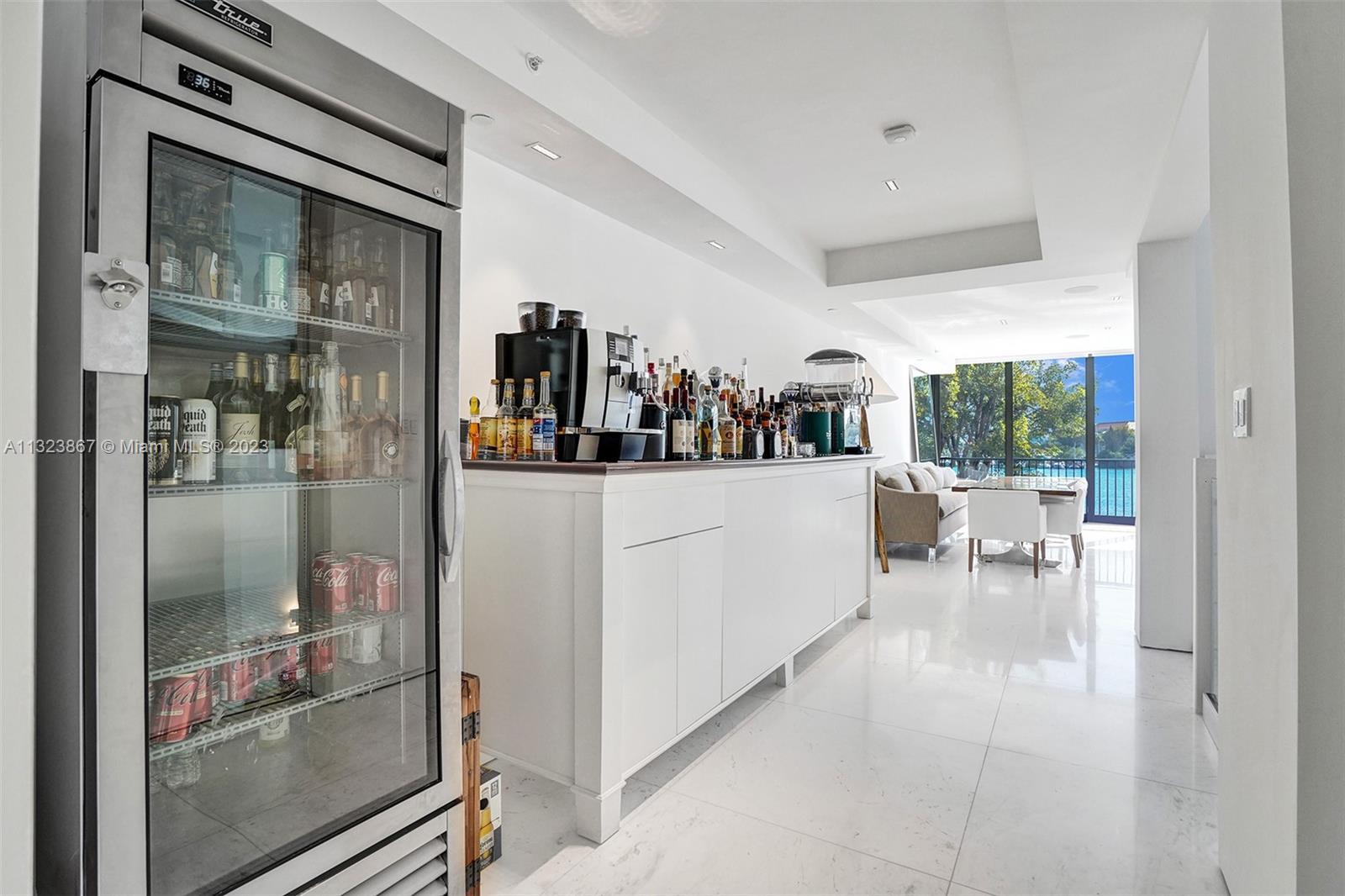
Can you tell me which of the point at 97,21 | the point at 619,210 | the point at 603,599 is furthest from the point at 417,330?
the point at 619,210

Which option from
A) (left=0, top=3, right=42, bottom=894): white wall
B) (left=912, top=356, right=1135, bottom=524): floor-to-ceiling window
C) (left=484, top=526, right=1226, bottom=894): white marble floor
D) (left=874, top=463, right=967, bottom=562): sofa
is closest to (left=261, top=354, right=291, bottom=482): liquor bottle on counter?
(left=0, top=3, right=42, bottom=894): white wall

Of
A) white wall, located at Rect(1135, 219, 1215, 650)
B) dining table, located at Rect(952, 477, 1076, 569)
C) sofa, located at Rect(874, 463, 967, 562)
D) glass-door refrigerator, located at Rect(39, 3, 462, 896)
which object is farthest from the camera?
sofa, located at Rect(874, 463, 967, 562)

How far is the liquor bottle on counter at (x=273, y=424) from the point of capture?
130cm

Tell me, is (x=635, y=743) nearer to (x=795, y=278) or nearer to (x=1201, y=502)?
(x=1201, y=502)

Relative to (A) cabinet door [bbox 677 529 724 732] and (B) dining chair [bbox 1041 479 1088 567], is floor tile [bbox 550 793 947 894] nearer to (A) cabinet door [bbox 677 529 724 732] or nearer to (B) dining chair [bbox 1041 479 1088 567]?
(A) cabinet door [bbox 677 529 724 732]

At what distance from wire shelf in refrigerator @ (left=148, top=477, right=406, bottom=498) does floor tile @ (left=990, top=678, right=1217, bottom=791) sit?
7.75 ft

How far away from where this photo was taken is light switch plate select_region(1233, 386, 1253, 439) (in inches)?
53.9

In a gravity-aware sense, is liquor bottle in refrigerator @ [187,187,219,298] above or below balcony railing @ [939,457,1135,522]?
above

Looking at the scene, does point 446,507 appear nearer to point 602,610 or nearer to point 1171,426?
point 602,610

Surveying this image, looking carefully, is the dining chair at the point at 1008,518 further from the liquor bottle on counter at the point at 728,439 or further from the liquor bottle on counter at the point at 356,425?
the liquor bottle on counter at the point at 356,425

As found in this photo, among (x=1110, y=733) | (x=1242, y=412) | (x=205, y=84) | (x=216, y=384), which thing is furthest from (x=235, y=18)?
(x=1110, y=733)

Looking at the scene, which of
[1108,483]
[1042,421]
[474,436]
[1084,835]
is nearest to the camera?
[1084,835]

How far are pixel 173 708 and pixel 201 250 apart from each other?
2.64 ft

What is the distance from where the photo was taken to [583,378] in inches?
89.8
